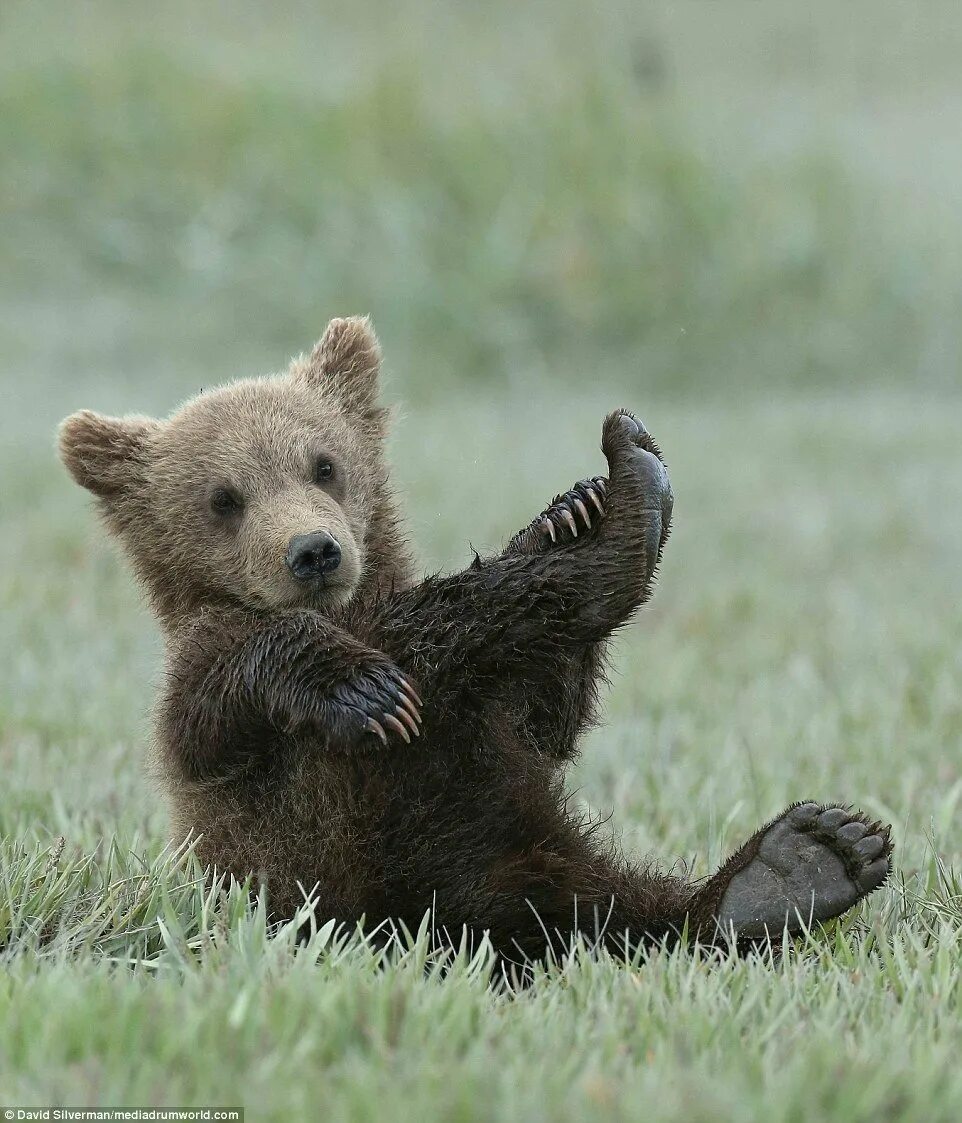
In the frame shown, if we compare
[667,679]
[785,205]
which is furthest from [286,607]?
[785,205]

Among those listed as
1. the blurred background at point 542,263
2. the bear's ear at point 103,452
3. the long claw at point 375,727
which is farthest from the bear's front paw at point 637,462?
the blurred background at point 542,263

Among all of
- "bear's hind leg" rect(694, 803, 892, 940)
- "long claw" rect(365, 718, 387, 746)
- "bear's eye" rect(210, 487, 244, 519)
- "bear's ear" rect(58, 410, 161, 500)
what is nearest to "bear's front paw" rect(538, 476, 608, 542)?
"long claw" rect(365, 718, 387, 746)

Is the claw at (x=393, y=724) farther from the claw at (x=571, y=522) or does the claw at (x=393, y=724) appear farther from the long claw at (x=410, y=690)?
the claw at (x=571, y=522)

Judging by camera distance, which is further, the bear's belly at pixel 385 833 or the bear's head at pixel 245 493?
the bear's head at pixel 245 493

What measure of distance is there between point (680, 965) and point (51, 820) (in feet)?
6.46

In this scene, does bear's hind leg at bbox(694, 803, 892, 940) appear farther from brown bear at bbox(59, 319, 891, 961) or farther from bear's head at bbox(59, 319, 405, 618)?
bear's head at bbox(59, 319, 405, 618)

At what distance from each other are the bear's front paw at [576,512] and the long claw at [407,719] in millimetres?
510

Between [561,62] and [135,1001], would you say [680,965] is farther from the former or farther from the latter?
[561,62]

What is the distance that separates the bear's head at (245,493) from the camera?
3486 millimetres

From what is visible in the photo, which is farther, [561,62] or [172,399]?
[561,62]

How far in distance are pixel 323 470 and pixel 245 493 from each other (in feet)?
0.73

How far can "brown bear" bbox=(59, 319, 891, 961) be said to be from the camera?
2.98 m

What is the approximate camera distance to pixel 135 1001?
85.8 inches

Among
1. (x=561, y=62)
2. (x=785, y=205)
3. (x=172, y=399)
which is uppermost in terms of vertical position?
(x=561, y=62)
